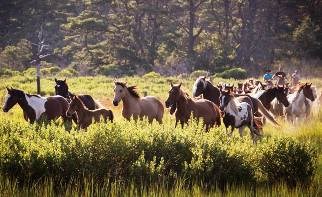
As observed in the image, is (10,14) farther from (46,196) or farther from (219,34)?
(46,196)

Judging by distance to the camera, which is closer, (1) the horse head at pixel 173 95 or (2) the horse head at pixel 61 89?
(1) the horse head at pixel 173 95

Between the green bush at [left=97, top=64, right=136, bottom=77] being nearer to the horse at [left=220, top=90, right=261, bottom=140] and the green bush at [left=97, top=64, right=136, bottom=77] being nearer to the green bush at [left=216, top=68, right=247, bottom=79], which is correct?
the green bush at [left=216, top=68, right=247, bottom=79]

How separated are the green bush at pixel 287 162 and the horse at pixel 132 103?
5070 mm

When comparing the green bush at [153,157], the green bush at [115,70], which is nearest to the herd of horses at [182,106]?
the green bush at [153,157]

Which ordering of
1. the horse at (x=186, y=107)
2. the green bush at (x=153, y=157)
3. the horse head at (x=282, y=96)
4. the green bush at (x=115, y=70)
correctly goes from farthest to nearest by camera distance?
the green bush at (x=115, y=70) < the horse head at (x=282, y=96) < the horse at (x=186, y=107) < the green bush at (x=153, y=157)

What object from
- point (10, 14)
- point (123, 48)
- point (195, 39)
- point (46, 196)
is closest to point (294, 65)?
point (195, 39)

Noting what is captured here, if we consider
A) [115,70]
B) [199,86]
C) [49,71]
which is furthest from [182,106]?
[49,71]

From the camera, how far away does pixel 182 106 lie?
40.4 feet

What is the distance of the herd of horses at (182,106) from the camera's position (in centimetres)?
1228

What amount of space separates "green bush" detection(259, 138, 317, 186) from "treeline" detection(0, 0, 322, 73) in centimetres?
3750

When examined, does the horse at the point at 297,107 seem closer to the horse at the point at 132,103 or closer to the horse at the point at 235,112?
the horse at the point at 235,112

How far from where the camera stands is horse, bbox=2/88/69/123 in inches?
524

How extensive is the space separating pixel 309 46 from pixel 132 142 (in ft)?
135

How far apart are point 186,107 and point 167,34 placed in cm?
3831
